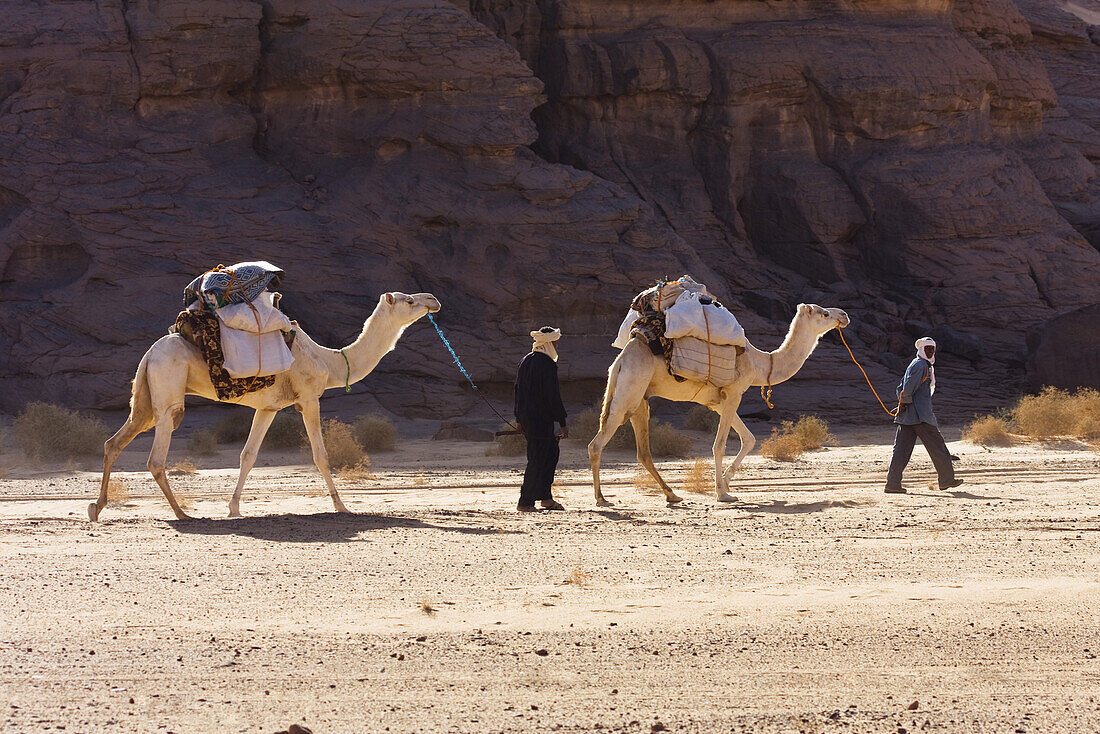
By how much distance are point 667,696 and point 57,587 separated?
159 inches

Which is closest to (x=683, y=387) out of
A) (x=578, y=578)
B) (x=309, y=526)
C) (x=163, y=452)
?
(x=309, y=526)

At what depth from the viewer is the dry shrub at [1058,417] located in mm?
19531

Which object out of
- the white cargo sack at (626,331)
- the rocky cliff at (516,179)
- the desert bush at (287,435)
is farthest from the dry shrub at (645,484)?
the rocky cliff at (516,179)

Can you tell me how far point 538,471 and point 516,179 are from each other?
1594cm

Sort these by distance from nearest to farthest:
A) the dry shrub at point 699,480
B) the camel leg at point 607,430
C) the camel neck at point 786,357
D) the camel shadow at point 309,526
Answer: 1. the camel shadow at point 309,526
2. the camel leg at point 607,430
3. the camel neck at point 786,357
4. the dry shrub at point 699,480

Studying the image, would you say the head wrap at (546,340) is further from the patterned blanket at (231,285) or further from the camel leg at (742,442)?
the patterned blanket at (231,285)

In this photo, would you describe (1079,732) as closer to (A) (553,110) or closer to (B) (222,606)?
(B) (222,606)

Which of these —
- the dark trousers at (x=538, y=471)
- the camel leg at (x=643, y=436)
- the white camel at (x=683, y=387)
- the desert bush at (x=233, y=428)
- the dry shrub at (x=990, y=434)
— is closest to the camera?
the dark trousers at (x=538, y=471)

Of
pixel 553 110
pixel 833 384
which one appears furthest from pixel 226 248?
pixel 833 384

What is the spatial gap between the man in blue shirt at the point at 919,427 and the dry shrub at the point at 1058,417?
24.9 feet

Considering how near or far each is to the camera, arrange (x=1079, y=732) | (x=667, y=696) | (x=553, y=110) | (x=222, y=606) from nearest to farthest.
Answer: (x=1079, y=732), (x=667, y=696), (x=222, y=606), (x=553, y=110)

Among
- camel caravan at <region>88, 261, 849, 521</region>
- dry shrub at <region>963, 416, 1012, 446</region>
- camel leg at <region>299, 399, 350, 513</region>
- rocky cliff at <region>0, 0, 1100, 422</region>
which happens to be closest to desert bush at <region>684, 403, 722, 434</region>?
rocky cliff at <region>0, 0, 1100, 422</region>

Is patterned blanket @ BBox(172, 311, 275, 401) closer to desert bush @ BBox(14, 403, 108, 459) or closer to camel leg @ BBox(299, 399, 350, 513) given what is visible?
camel leg @ BBox(299, 399, 350, 513)

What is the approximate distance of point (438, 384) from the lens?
2492cm
